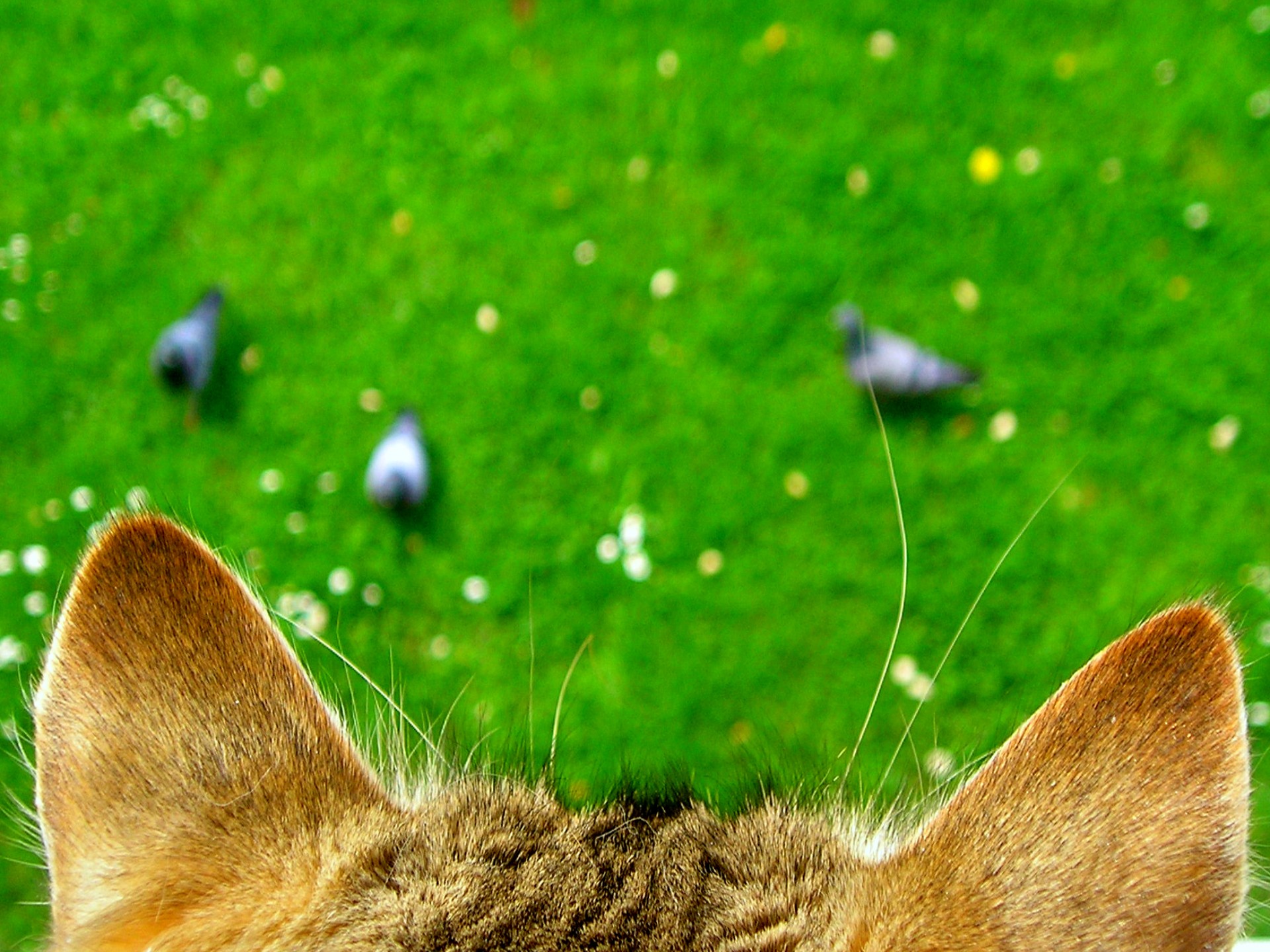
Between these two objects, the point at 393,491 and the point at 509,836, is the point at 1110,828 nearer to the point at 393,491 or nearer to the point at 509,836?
the point at 509,836

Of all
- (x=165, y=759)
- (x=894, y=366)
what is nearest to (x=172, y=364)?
(x=894, y=366)

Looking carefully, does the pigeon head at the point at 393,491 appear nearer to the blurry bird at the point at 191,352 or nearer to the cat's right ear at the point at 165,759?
the blurry bird at the point at 191,352

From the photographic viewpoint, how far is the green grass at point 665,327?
4539mm

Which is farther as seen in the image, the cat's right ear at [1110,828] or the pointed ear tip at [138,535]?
the pointed ear tip at [138,535]

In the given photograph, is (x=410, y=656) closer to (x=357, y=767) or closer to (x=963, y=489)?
(x=963, y=489)

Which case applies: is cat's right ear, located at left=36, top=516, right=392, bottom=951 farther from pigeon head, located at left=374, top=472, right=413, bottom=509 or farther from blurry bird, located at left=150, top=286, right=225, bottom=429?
blurry bird, located at left=150, top=286, right=225, bottom=429

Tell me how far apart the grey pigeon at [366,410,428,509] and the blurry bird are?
3.38 ft

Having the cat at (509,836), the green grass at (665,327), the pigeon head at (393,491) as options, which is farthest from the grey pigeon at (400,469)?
the cat at (509,836)

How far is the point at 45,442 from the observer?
4867 mm

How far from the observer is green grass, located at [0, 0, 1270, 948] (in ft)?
14.9

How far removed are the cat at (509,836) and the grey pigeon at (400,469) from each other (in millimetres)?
3098

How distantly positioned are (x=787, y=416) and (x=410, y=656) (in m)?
2.33

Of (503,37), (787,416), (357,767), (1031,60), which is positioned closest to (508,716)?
(787,416)

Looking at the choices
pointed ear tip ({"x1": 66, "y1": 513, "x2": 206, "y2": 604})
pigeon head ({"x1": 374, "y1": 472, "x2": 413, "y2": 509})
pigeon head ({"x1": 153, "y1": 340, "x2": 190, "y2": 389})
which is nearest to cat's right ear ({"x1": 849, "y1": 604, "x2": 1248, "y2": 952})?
pointed ear tip ({"x1": 66, "y1": 513, "x2": 206, "y2": 604})
